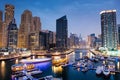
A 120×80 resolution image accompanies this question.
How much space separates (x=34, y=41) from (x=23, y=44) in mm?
13906

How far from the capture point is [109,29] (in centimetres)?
16200

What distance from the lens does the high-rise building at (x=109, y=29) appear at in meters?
147

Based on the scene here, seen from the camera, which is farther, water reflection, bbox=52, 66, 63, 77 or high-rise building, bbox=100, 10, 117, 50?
high-rise building, bbox=100, 10, 117, 50

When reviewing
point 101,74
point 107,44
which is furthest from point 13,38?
point 101,74

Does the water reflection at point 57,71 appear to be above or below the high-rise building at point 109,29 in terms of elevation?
below

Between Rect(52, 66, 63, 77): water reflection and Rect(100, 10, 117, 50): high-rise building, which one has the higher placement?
Rect(100, 10, 117, 50): high-rise building

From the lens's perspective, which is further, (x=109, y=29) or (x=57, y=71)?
(x=109, y=29)

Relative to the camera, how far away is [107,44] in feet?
486

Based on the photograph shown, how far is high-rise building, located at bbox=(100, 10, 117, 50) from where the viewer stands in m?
147

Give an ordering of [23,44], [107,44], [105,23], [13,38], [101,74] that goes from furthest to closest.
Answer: [105,23] → [23,44] → [107,44] → [13,38] → [101,74]

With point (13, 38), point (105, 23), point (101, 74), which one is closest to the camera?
point (101, 74)

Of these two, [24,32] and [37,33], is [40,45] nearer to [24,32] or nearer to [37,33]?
[37,33]

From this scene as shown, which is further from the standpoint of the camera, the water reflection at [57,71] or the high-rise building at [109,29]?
the high-rise building at [109,29]

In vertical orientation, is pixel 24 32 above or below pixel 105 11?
below
